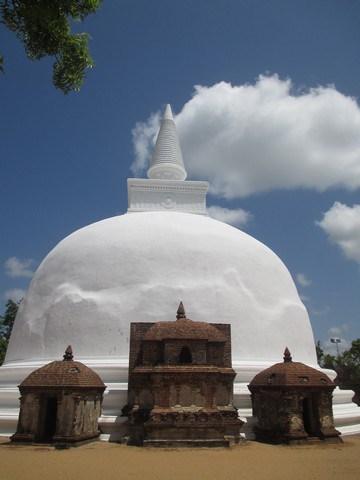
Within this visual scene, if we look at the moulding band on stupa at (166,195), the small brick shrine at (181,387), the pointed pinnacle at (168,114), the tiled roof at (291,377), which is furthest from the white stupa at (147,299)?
the pointed pinnacle at (168,114)

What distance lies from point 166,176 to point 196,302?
8983 millimetres

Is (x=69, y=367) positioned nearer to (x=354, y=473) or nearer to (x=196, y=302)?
(x=196, y=302)

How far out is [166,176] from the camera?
2138 centimetres

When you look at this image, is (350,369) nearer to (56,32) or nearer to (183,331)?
(183,331)

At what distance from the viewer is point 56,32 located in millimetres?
6809

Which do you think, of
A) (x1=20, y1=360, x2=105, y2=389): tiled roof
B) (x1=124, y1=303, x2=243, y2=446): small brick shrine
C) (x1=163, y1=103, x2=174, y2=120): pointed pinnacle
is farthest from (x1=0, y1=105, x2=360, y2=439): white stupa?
(x1=163, y1=103, x2=174, y2=120): pointed pinnacle

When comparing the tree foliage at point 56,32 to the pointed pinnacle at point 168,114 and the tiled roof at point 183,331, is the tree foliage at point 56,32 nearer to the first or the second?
the tiled roof at point 183,331

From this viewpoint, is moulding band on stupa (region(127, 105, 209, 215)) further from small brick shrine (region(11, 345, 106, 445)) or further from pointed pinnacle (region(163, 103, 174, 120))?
small brick shrine (region(11, 345, 106, 445))

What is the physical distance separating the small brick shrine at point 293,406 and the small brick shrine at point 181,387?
2.99 feet

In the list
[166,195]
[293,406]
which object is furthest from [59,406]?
[166,195]

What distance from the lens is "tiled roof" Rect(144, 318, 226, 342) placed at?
12.0m

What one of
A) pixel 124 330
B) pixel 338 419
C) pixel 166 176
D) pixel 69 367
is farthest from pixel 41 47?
pixel 166 176

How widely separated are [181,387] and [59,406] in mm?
3157

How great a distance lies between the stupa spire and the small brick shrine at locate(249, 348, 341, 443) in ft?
39.3
